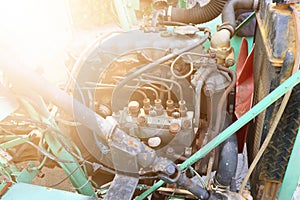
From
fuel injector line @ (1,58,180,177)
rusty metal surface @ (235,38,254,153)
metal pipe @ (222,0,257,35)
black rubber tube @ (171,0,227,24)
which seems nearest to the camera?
fuel injector line @ (1,58,180,177)

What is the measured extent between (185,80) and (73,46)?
0.80 meters

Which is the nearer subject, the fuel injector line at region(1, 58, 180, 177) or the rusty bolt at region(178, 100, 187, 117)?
the fuel injector line at region(1, 58, 180, 177)

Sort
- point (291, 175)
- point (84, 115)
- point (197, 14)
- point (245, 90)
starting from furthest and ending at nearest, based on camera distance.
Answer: point (197, 14) → point (245, 90) → point (291, 175) → point (84, 115)

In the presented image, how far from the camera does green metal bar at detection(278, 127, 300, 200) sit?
134 cm

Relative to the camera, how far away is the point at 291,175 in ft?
4.65

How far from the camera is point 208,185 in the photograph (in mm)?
1584

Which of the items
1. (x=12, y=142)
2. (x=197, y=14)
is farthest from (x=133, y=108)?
(x=197, y=14)

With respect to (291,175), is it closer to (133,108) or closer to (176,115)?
(176,115)

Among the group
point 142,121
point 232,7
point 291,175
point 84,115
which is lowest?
point 291,175

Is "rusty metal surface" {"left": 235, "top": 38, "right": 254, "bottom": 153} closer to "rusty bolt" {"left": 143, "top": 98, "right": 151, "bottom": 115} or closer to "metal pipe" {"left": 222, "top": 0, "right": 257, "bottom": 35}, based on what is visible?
"metal pipe" {"left": 222, "top": 0, "right": 257, "bottom": 35}

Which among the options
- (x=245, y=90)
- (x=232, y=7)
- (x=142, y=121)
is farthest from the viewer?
(x=232, y=7)

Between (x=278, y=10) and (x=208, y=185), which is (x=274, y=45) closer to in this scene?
(x=278, y=10)

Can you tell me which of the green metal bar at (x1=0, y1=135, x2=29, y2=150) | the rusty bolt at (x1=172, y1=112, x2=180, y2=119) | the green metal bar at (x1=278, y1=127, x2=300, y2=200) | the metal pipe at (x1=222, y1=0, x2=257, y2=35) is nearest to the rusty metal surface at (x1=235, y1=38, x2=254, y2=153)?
the metal pipe at (x1=222, y1=0, x2=257, y2=35)

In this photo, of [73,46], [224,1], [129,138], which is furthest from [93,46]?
[224,1]
